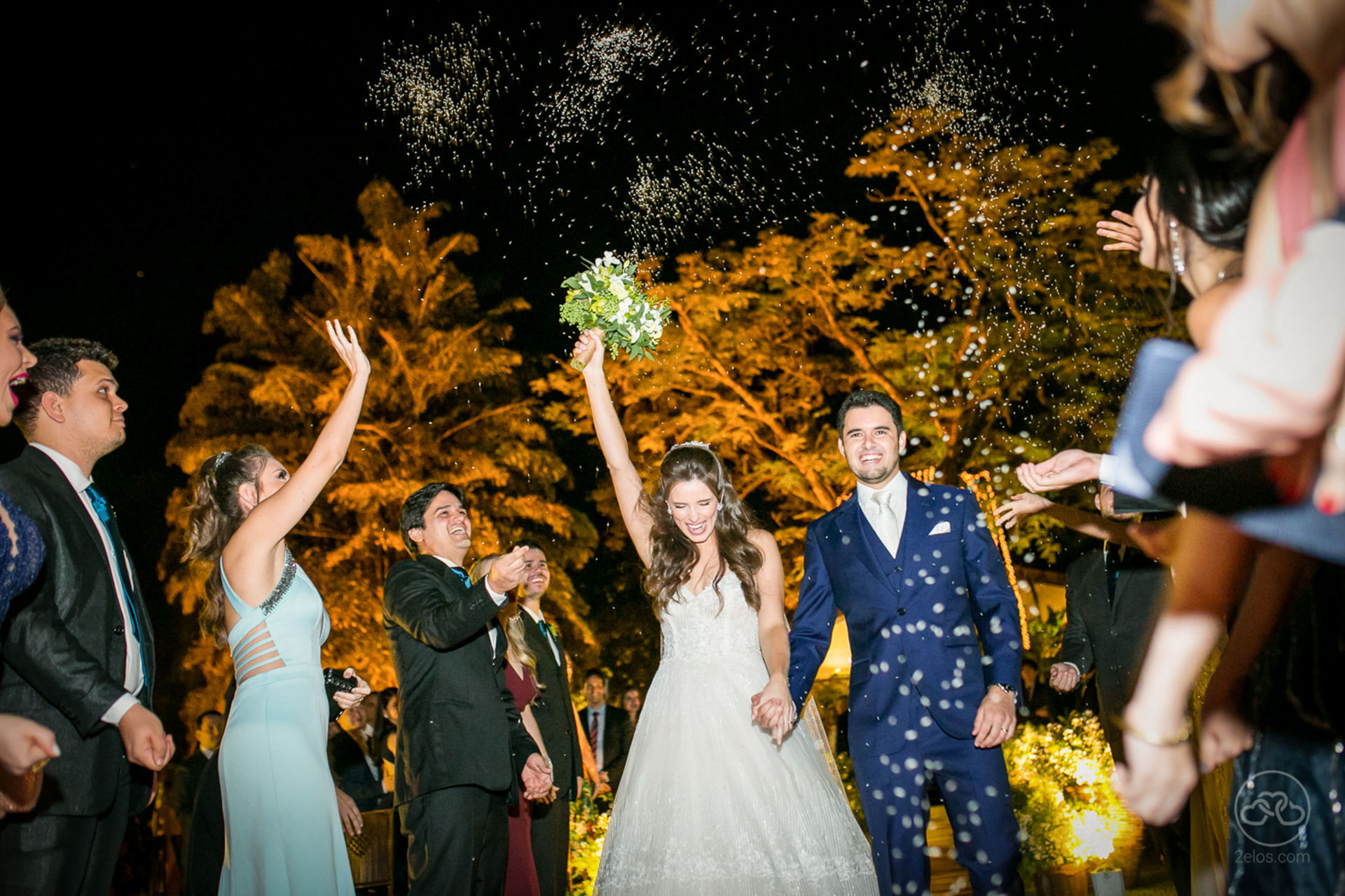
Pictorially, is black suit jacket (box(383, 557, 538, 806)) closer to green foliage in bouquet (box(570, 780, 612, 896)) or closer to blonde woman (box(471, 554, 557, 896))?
blonde woman (box(471, 554, 557, 896))

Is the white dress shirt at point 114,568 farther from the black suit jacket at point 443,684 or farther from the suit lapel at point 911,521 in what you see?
the suit lapel at point 911,521

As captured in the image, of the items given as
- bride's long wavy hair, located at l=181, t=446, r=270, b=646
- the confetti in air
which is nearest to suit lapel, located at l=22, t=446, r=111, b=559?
bride's long wavy hair, located at l=181, t=446, r=270, b=646

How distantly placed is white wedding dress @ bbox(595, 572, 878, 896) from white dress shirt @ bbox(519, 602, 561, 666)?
2.31m

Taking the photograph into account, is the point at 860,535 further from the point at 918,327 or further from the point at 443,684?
the point at 918,327

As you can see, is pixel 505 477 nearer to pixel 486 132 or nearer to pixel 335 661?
pixel 335 661

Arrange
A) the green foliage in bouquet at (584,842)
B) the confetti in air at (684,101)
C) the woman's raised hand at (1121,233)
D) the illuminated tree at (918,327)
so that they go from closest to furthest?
the woman's raised hand at (1121,233) → the green foliage in bouquet at (584,842) → the confetti in air at (684,101) → the illuminated tree at (918,327)

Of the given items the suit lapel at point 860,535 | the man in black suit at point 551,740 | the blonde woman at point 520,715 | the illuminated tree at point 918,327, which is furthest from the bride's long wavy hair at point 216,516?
the illuminated tree at point 918,327

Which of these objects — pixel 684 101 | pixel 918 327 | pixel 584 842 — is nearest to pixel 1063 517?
pixel 584 842

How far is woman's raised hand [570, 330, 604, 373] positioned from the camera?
4.80 metres

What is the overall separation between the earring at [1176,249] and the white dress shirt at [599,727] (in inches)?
357

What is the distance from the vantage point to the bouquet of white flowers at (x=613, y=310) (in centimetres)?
514

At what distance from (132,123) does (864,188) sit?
11.3 meters

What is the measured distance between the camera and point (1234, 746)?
1.80 metres

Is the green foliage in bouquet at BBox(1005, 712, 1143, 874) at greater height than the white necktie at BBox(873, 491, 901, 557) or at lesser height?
lesser
